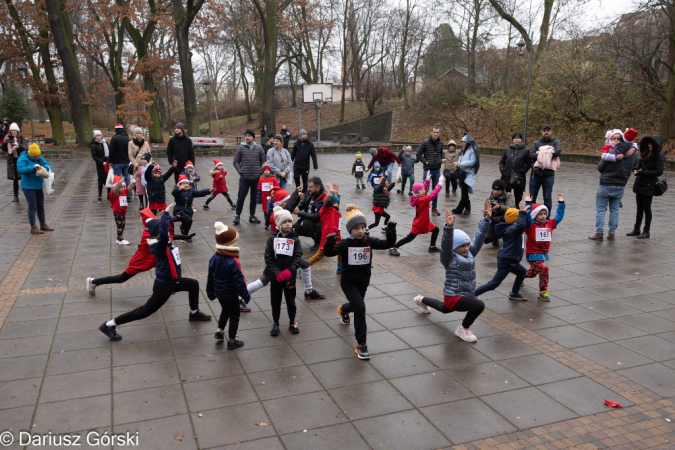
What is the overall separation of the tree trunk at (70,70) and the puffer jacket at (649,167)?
26.6 m

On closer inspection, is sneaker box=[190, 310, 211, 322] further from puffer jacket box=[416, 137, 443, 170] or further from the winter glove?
puffer jacket box=[416, 137, 443, 170]

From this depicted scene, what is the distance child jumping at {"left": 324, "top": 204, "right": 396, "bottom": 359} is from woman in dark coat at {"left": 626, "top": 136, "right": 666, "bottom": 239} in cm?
710

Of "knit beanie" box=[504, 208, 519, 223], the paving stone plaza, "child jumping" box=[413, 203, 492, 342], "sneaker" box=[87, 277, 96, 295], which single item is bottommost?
the paving stone plaza

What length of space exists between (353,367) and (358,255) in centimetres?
108

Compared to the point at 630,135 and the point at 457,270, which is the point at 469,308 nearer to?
the point at 457,270

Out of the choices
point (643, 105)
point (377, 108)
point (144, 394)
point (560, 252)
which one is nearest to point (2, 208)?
point (144, 394)

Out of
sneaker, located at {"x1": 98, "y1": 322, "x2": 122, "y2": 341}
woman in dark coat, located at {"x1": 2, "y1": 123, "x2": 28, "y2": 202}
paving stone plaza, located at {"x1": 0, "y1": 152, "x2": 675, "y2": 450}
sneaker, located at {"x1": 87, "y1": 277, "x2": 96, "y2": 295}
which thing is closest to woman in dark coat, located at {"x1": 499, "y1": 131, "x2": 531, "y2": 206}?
paving stone plaza, located at {"x1": 0, "y1": 152, "x2": 675, "y2": 450}

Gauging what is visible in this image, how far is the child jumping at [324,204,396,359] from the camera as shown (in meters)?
5.36

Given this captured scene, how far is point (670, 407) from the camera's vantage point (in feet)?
14.6

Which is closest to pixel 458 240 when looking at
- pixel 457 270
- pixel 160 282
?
pixel 457 270

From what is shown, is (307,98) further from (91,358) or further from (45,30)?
(91,358)

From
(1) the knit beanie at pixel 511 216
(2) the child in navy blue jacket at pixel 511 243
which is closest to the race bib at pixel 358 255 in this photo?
(2) the child in navy blue jacket at pixel 511 243

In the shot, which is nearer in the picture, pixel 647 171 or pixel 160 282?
pixel 160 282

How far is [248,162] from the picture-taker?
1148 cm
